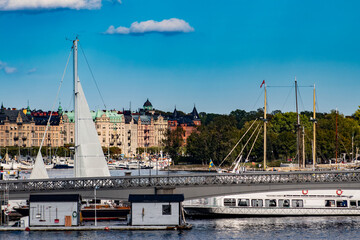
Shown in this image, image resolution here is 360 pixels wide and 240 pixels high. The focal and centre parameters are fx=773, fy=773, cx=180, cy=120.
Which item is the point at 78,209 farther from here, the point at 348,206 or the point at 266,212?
the point at 348,206

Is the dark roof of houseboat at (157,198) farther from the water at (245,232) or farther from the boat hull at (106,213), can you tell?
the boat hull at (106,213)

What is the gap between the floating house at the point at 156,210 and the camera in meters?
63.8

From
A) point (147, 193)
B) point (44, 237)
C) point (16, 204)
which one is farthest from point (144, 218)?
point (16, 204)

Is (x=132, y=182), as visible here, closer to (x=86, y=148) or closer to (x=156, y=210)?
(x=156, y=210)

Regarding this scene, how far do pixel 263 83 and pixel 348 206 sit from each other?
3341 cm

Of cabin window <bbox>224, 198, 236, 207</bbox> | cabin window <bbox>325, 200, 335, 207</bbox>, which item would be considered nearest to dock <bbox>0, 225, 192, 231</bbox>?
cabin window <bbox>224, 198, 236, 207</bbox>

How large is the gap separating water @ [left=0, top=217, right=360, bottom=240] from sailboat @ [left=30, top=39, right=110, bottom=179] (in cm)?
939

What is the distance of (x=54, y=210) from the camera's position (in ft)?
212

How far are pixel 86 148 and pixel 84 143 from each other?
54 cm

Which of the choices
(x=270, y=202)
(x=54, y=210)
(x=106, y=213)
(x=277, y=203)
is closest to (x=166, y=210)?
(x=54, y=210)

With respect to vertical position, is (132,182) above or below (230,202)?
above

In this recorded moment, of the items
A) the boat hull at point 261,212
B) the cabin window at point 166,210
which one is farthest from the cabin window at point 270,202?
the cabin window at point 166,210

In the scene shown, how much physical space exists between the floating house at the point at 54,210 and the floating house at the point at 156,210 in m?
4.84

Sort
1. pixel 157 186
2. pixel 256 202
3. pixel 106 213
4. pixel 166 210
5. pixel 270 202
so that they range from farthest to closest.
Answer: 1. pixel 270 202
2. pixel 256 202
3. pixel 106 213
4. pixel 157 186
5. pixel 166 210
